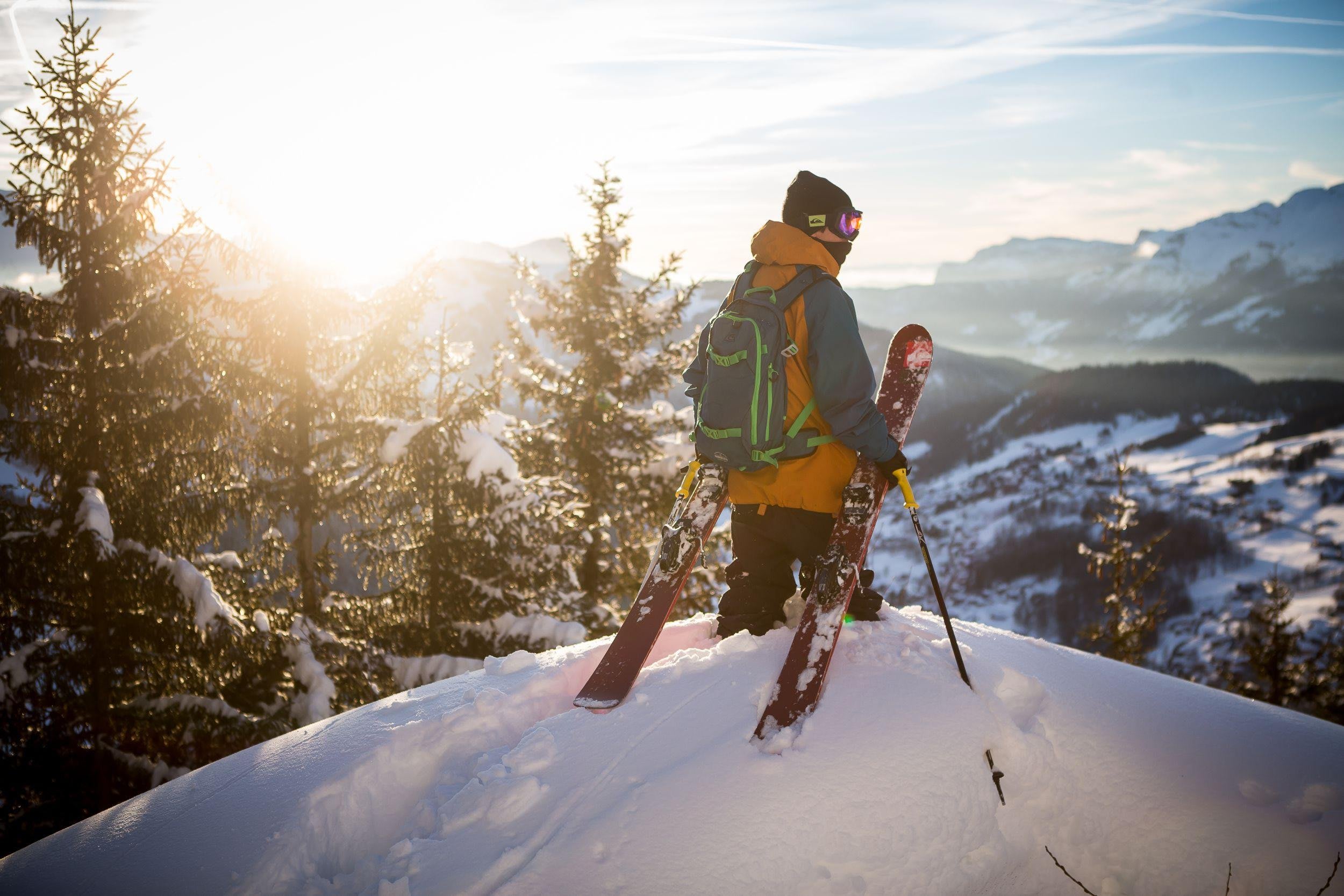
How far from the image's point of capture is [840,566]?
356 cm

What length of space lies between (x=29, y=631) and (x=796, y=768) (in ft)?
28.6

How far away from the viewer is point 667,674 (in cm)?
346

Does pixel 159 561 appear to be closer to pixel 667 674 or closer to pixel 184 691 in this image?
pixel 184 691

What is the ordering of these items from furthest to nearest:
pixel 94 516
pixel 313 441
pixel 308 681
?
pixel 313 441 → pixel 308 681 → pixel 94 516

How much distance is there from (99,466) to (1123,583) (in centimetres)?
2249

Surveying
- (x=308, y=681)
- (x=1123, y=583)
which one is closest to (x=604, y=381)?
(x=308, y=681)

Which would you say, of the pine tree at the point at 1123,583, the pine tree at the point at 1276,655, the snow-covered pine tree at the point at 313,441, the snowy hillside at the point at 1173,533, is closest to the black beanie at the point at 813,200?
the snow-covered pine tree at the point at 313,441

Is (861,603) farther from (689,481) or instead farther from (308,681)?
(308,681)

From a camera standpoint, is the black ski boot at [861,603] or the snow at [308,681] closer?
the black ski boot at [861,603]

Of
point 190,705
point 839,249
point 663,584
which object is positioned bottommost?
point 190,705

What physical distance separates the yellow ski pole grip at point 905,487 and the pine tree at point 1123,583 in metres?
16.9

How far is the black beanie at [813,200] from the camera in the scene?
3.81 m

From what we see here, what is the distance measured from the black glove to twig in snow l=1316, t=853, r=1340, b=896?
2.26m

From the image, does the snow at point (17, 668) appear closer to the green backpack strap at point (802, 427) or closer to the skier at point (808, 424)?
the skier at point (808, 424)
